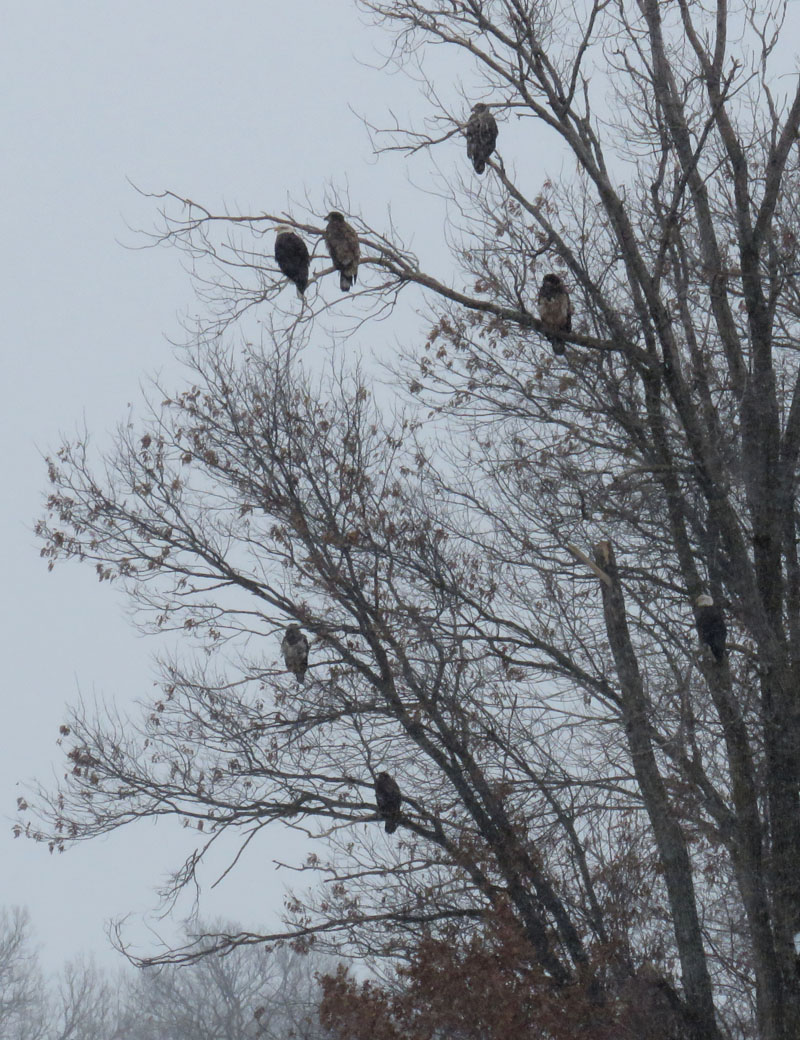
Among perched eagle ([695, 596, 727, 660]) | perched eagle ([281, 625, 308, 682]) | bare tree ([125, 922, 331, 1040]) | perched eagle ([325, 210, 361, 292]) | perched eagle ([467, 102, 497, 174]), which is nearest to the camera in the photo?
perched eagle ([325, 210, 361, 292])

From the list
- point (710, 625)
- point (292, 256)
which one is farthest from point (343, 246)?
point (710, 625)

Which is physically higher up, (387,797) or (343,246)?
(343,246)

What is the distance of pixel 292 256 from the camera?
260 inches

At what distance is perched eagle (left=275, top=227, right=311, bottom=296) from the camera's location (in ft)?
21.6

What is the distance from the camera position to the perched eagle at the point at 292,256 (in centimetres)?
657

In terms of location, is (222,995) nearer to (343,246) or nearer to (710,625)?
(710,625)

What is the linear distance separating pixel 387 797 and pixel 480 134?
508 cm

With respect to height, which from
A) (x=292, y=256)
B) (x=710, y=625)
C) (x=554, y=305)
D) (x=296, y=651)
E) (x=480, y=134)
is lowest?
(x=710, y=625)

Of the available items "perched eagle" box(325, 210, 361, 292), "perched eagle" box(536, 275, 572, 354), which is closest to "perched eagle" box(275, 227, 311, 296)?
"perched eagle" box(325, 210, 361, 292)

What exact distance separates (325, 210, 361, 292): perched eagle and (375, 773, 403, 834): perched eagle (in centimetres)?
430

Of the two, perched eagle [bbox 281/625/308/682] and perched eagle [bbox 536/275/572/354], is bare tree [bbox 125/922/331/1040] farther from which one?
perched eagle [bbox 536/275/572/354]

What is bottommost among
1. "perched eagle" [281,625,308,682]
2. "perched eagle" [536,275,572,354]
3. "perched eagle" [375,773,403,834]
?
"perched eagle" [375,773,403,834]

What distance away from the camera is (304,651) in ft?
29.9

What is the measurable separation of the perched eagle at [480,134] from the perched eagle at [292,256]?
4.56 ft
